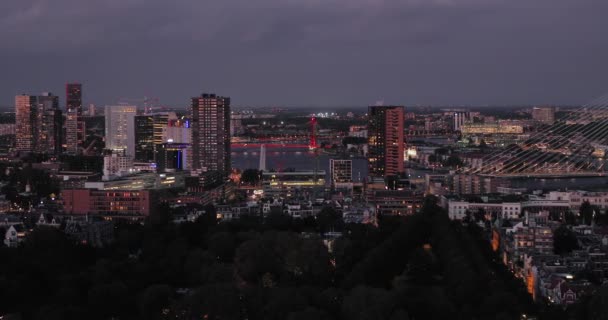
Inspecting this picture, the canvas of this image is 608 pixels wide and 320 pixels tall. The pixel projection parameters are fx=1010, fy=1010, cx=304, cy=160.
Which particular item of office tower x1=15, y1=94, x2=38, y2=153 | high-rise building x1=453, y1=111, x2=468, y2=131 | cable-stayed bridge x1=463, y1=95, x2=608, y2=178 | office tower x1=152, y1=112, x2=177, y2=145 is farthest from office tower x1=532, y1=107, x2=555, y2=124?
office tower x1=15, y1=94, x2=38, y2=153

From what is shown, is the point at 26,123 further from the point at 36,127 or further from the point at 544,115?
the point at 544,115

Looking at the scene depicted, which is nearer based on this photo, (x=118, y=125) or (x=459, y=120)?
(x=118, y=125)

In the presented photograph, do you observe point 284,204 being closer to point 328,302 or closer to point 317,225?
point 317,225

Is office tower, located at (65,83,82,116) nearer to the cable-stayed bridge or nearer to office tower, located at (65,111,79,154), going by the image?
office tower, located at (65,111,79,154)

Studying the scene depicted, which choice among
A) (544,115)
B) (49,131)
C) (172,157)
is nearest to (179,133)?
(172,157)

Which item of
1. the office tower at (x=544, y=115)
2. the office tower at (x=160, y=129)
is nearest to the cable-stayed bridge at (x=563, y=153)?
the office tower at (x=160, y=129)

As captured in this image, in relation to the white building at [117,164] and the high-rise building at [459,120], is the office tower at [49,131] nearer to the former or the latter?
the white building at [117,164]

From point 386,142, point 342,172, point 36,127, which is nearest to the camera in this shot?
point 342,172
